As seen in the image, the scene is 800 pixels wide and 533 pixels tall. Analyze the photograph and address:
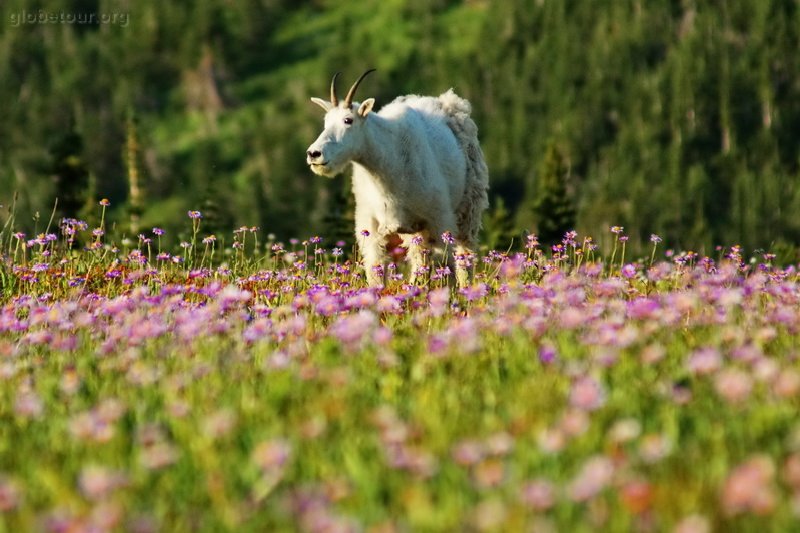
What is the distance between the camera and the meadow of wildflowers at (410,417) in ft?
11.2

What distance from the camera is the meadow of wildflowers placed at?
11.2ft

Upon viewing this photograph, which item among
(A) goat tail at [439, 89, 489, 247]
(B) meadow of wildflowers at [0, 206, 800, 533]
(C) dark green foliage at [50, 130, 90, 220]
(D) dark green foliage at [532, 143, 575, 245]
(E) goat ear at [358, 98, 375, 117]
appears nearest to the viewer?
(B) meadow of wildflowers at [0, 206, 800, 533]

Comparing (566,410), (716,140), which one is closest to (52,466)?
(566,410)

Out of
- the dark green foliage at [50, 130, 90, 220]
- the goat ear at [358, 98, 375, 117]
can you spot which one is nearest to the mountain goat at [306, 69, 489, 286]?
the goat ear at [358, 98, 375, 117]

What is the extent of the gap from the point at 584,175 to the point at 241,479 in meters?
151

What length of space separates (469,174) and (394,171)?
213 cm

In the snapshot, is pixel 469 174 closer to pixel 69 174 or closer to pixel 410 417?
pixel 410 417

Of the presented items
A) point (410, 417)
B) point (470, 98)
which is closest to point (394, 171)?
point (410, 417)

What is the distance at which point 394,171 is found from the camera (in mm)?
10742

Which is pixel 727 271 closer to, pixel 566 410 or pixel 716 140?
pixel 566 410

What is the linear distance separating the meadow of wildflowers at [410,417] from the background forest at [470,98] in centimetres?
11558

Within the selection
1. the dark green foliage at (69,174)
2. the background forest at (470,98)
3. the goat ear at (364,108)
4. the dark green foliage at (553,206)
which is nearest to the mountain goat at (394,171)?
the goat ear at (364,108)

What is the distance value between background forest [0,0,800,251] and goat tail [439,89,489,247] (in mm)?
108442

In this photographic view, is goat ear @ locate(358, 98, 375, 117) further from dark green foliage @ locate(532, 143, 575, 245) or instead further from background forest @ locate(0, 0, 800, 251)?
background forest @ locate(0, 0, 800, 251)
